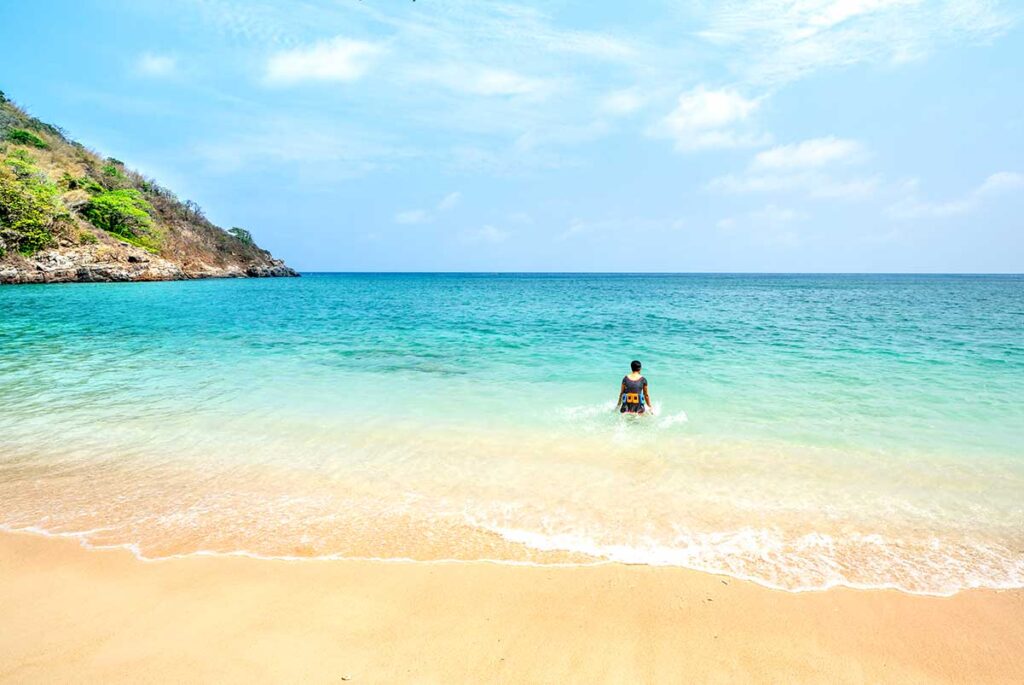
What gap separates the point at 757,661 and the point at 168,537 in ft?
17.6

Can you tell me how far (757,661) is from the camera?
3.41 metres

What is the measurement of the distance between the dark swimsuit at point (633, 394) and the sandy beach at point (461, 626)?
16.2ft

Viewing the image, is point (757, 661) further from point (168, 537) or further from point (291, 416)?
point (291, 416)

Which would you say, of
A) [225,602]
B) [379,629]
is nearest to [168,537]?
[225,602]

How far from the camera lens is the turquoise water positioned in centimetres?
488

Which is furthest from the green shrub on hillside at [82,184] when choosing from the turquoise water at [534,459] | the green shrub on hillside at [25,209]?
the turquoise water at [534,459]

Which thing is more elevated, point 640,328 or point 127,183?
point 127,183

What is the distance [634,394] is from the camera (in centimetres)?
923

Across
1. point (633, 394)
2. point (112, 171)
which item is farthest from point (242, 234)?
point (633, 394)

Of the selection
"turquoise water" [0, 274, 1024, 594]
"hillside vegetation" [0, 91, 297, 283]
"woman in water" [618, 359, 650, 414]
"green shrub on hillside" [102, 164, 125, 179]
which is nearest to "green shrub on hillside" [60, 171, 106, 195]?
"hillside vegetation" [0, 91, 297, 283]

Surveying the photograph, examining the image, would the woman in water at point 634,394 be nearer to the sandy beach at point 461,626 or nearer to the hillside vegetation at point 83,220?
the sandy beach at point 461,626

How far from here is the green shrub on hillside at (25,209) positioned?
41656mm

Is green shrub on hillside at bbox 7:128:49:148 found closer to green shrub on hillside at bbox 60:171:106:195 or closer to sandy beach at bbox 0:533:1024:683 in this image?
green shrub on hillside at bbox 60:171:106:195

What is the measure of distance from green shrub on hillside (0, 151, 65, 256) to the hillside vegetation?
6cm
